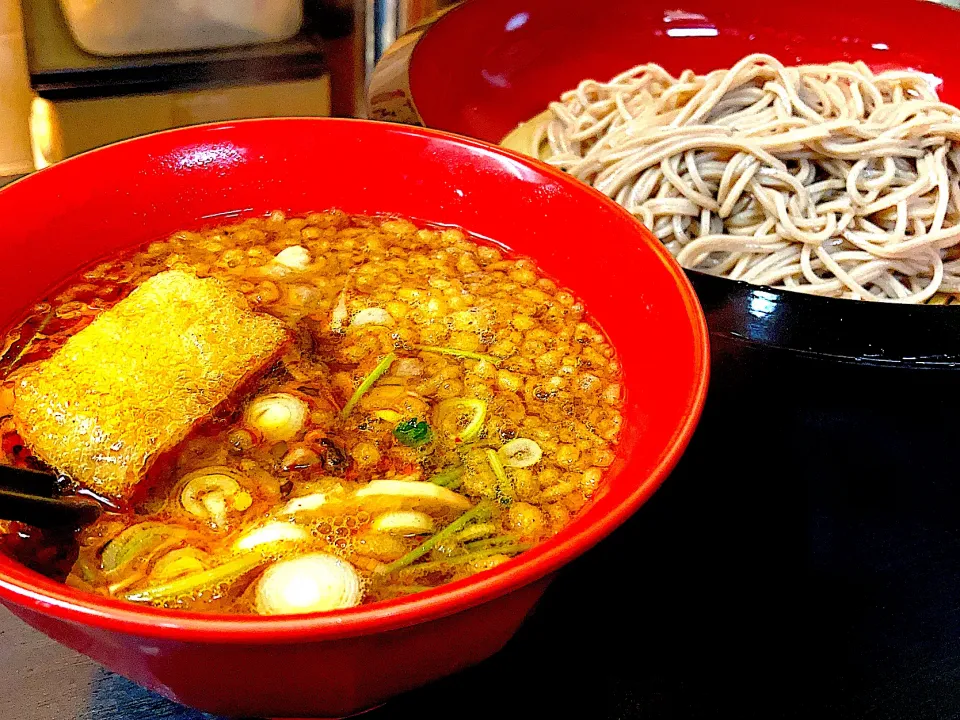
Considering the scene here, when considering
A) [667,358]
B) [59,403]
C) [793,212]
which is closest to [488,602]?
[667,358]

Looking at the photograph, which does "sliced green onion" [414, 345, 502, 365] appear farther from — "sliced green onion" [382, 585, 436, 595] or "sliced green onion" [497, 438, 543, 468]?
"sliced green onion" [382, 585, 436, 595]

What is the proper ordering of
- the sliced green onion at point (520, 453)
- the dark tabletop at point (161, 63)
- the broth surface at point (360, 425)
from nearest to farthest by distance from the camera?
the broth surface at point (360, 425), the sliced green onion at point (520, 453), the dark tabletop at point (161, 63)

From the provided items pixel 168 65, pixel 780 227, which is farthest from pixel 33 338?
pixel 168 65

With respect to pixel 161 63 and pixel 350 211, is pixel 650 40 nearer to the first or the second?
pixel 350 211

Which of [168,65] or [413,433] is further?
[168,65]

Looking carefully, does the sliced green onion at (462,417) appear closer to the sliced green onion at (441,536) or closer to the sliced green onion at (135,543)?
the sliced green onion at (441,536)

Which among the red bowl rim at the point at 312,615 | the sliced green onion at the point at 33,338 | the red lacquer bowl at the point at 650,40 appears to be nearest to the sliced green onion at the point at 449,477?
the red bowl rim at the point at 312,615
